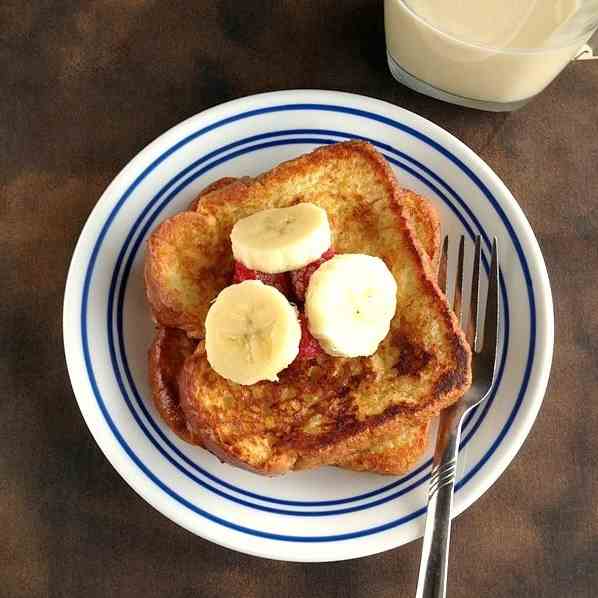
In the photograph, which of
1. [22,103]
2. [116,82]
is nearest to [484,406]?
[116,82]

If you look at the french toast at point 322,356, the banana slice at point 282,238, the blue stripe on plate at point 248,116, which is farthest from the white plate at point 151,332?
the banana slice at point 282,238

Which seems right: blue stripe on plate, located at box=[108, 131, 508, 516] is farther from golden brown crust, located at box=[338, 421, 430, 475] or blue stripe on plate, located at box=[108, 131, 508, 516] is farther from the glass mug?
A: the glass mug

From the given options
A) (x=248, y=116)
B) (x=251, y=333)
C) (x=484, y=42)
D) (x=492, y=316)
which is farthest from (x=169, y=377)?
(x=484, y=42)

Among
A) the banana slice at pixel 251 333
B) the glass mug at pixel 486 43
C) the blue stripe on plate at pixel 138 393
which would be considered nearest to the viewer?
the banana slice at pixel 251 333

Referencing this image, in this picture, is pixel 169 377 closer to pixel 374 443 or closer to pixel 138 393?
pixel 138 393

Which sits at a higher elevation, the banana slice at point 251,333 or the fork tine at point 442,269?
the fork tine at point 442,269

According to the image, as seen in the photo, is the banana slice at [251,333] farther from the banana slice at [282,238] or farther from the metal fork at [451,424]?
the metal fork at [451,424]

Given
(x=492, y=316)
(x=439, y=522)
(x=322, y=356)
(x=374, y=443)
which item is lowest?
(x=439, y=522)
